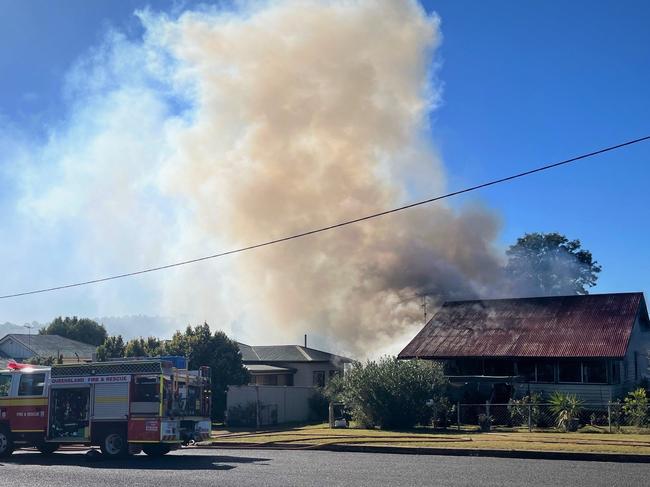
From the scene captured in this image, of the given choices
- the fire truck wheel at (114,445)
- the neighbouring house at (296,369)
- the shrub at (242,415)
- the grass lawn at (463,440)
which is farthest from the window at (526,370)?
the fire truck wheel at (114,445)

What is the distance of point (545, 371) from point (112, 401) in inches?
790

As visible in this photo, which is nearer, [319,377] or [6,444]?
[6,444]

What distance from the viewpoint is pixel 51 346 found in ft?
200

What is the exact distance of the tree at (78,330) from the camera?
265ft

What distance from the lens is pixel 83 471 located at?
15.6 m

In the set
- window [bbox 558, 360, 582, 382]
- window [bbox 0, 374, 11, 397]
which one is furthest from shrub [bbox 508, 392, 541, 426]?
window [bbox 0, 374, 11, 397]

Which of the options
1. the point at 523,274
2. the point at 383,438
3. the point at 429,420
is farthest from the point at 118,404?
the point at 523,274

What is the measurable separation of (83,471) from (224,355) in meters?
19.1

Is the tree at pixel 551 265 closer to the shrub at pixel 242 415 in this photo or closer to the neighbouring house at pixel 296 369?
the neighbouring house at pixel 296 369

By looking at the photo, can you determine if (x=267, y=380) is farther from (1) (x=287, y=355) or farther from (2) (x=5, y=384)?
(2) (x=5, y=384)

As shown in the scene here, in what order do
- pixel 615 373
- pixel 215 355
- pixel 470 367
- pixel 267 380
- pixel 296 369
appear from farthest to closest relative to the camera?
pixel 296 369
pixel 267 380
pixel 215 355
pixel 470 367
pixel 615 373

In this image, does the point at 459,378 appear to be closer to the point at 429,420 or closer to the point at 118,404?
the point at 429,420

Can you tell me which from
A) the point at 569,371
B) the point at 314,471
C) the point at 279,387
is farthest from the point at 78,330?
the point at 314,471

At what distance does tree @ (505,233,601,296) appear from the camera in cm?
5934
